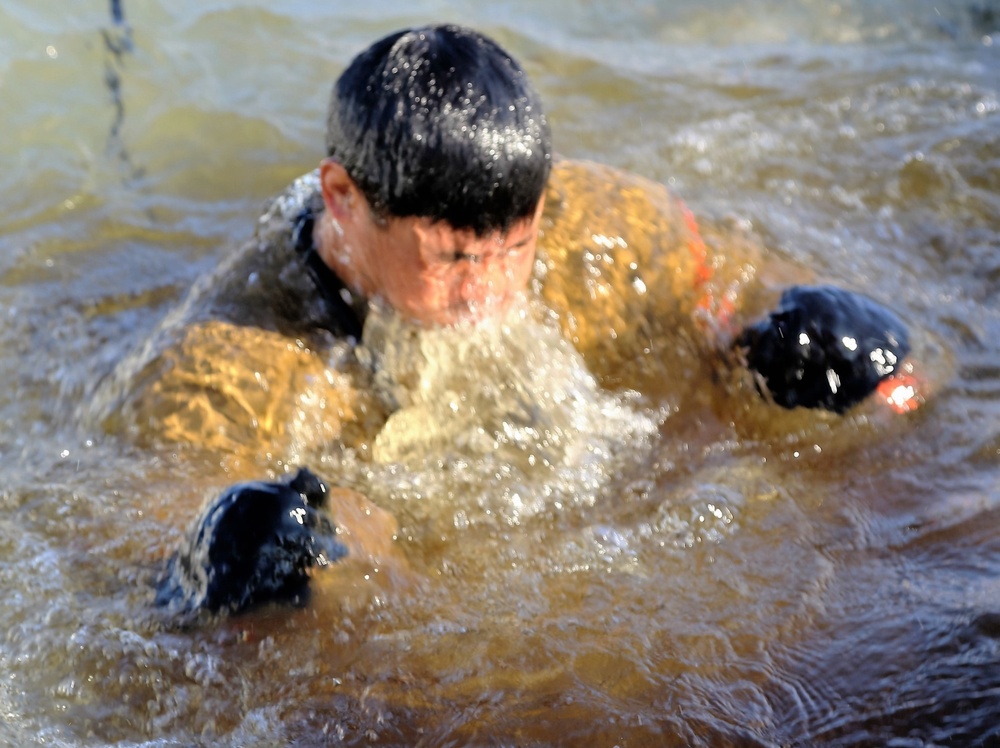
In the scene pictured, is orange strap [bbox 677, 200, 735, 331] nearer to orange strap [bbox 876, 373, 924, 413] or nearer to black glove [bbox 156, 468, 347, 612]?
orange strap [bbox 876, 373, 924, 413]

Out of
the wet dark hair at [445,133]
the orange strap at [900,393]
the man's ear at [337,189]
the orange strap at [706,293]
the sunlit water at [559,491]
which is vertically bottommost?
the sunlit water at [559,491]

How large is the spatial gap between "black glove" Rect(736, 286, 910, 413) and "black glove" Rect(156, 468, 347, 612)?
5.17ft

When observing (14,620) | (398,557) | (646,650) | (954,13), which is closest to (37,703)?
(14,620)

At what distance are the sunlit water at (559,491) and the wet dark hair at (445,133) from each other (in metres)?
0.47

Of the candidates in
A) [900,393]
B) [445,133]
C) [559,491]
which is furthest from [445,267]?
[900,393]

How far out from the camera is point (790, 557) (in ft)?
9.41

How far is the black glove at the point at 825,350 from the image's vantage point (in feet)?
11.1

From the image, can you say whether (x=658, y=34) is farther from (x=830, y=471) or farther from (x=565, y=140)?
(x=830, y=471)

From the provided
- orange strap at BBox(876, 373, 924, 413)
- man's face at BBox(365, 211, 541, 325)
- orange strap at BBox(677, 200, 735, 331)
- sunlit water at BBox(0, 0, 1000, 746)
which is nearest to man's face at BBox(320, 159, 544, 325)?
man's face at BBox(365, 211, 541, 325)

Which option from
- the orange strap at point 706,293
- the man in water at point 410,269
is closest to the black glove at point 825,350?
the man in water at point 410,269

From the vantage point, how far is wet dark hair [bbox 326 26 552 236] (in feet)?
9.30

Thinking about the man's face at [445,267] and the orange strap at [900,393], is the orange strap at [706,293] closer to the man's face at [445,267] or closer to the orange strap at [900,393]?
the orange strap at [900,393]

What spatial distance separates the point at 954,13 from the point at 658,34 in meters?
1.83

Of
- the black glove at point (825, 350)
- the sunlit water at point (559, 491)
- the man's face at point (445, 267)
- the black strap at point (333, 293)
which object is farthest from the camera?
the black glove at point (825, 350)
